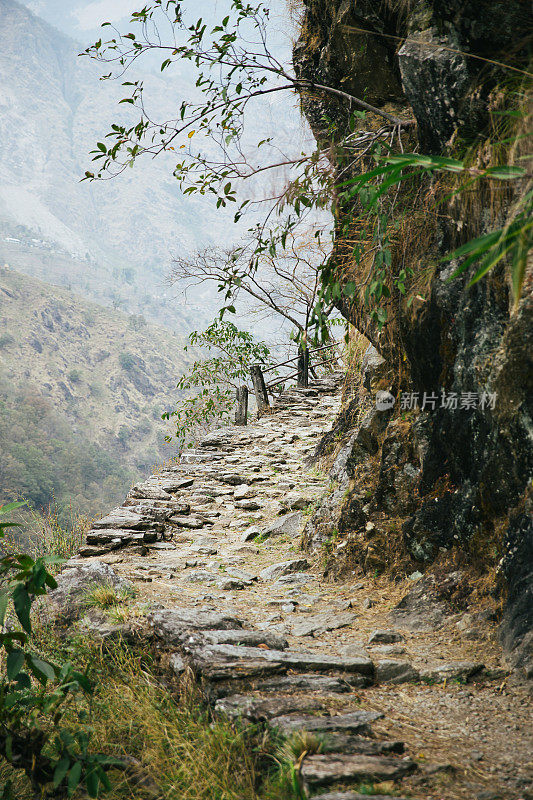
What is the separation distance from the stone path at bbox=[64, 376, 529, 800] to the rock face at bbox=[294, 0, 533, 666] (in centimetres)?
35

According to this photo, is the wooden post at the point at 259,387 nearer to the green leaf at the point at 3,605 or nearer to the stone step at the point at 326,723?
the stone step at the point at 326,723

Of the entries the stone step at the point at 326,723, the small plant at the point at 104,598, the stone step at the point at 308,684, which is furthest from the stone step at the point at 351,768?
the small plant at the point at 104,598

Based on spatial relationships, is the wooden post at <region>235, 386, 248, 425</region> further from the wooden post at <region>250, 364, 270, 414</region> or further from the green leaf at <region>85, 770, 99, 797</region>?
the green leaf at <region>85, 770, 99, 797</region>

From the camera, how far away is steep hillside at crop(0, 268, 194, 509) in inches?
2467

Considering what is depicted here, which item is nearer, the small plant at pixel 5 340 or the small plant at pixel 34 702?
the small plant at pixel 34 702

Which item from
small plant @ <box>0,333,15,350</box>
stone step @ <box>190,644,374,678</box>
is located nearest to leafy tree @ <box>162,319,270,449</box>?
stone step @ <box>190,644,374,678</box>

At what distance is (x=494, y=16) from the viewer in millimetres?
2666

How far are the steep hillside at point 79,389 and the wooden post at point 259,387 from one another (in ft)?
156

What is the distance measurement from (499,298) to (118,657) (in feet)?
8.94

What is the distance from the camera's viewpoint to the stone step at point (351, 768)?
1619mm

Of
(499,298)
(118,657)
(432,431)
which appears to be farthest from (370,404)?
(118,657)

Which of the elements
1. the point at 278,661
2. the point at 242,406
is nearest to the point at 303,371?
the point at 242,406

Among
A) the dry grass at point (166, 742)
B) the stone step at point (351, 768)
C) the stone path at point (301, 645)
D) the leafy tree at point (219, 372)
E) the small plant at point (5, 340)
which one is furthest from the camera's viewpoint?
the small plant at point (5, 340)

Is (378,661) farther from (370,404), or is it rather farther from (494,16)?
(494,16)
